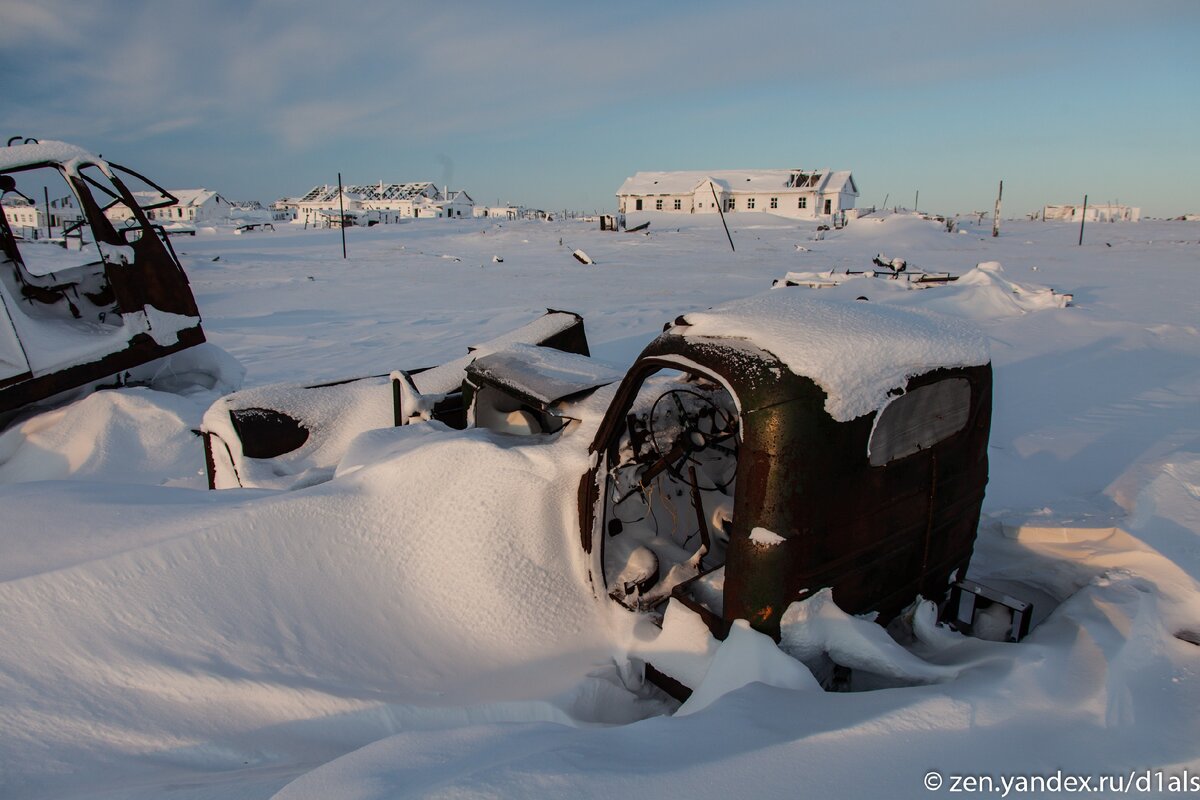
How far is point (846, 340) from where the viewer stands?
2.41 metres

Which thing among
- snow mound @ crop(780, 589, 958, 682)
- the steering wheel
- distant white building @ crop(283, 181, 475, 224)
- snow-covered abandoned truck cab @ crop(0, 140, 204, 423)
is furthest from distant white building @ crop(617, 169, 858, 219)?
snow mound @ crop(780, 589, 958, 682)

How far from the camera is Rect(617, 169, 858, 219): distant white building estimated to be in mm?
60594

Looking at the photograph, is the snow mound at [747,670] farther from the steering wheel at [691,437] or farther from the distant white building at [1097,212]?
the distant white building at [1097,212]

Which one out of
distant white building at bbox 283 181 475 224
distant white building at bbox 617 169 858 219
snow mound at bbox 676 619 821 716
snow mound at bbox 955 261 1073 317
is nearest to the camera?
snow mound at bbox 676 619 821 716

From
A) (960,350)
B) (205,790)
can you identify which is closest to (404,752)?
(205,790)

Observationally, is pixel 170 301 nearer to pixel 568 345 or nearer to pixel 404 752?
pixel 568 345

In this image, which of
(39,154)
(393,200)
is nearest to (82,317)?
(39,154)

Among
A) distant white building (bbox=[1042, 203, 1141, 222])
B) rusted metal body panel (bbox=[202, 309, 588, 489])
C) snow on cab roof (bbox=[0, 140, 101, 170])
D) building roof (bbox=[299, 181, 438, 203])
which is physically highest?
building roof (bbox=[299, 181, 438, 203])

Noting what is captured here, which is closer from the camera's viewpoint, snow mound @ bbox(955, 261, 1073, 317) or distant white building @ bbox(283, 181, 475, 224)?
snow mound @ bbox(955, 261, 1073, 317)

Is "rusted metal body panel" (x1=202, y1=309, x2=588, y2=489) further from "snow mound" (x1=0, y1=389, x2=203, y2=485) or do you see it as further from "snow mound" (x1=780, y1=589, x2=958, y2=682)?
"snow mound" (x1=780, y1=589, x2=958, y2=682)

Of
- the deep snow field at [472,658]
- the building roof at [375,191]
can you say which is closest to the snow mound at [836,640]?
the deep snow field at [472,658]

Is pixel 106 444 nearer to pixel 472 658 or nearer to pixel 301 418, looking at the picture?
pixel 301 418

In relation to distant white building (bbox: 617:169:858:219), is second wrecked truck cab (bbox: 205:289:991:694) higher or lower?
lower

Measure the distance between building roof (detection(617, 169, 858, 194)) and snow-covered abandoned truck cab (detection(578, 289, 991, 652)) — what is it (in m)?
61.1
